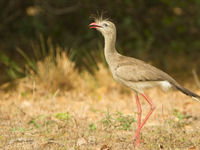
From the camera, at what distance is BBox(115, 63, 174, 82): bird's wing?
12.5ft

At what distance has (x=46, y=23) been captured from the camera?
9461mm

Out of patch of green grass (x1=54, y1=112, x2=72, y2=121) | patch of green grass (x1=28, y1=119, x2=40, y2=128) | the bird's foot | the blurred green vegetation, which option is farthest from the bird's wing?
the blurred green vegetation

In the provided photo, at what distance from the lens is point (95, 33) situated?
28.9 ft

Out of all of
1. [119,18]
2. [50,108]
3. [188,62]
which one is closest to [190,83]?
[188,62]

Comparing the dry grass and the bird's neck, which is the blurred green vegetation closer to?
the dry grass

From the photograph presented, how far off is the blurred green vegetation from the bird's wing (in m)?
3.50

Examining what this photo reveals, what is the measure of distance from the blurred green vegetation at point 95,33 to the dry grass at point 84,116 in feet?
4.44

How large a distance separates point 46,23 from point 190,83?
4.26 meters

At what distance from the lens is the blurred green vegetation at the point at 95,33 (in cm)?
776

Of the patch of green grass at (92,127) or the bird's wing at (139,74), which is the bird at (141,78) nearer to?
the bird's wing at (139,74)

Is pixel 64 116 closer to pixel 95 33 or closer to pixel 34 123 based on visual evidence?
pixel 34 123

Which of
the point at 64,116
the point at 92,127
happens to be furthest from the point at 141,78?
the point at 64,116

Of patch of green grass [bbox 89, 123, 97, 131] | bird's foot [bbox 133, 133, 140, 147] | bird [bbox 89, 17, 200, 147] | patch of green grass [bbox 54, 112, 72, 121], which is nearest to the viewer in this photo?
bird's foot [bbox 133, 133, 140, 147]

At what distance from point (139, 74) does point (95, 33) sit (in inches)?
201
